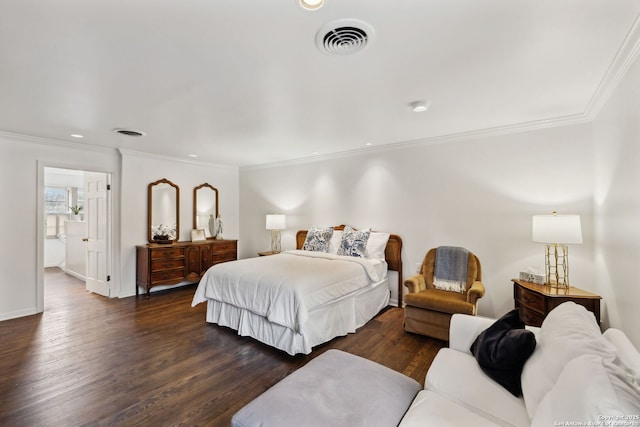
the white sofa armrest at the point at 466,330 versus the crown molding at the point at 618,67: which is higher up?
the crown molding at the point at 618,67

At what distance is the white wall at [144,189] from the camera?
4.70 meters

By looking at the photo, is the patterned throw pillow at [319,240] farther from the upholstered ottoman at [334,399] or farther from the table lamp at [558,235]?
the upholstered ottoman at [334,399]

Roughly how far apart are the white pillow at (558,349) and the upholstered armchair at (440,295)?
1.42 meters

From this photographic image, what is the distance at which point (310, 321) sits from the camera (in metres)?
2.81

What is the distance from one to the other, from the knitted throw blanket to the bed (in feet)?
2.52

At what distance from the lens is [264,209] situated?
6012 millimetres

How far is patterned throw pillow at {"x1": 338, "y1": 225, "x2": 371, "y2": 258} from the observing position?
4117 mm

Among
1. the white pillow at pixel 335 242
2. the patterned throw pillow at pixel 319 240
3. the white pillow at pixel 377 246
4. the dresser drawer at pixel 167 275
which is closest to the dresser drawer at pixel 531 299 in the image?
the white pillow at pixel 377 246

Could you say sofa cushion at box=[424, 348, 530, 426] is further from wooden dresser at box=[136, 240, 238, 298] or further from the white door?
the white door

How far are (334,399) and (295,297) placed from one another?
1316 millimetres

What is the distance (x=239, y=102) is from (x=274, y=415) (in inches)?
96.2

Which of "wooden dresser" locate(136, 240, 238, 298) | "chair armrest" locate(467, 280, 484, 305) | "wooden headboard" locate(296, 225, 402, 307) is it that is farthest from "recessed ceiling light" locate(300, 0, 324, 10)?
"wooden dresser" locate(136, 240, 238, 298)

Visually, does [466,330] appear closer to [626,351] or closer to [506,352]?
[506,352]

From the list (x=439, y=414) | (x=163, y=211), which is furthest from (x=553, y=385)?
(x=163, y=211)
